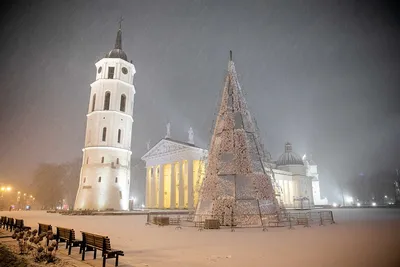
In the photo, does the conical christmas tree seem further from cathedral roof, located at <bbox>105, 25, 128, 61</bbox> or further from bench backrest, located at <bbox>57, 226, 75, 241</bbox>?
cathedral roof, located at <bbox>105, 25, 128, 61</bbox>

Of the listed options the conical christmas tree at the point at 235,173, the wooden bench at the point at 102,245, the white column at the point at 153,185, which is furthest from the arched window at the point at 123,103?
the wooden bench at the point at 102,245

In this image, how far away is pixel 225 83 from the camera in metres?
24.1

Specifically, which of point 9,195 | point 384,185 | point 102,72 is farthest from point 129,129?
point 384,185

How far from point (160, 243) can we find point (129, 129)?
4010cm

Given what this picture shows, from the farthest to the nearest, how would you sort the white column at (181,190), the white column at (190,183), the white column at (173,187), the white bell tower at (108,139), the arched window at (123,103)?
1. the white column at (173,187)
2. the white column at (181,190)
3. the white column at (190,183)
4. the arched window at (123,103)
5. the white bell tower at (108,139)

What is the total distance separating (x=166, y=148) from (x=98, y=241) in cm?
5209

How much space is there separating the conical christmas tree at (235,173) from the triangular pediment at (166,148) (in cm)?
3238

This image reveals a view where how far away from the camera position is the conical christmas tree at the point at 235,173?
810 inches

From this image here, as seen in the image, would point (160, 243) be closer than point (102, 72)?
Yes

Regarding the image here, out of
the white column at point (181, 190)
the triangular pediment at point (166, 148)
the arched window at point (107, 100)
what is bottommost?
the white column at point (181, 190)

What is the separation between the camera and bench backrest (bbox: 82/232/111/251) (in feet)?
28.5

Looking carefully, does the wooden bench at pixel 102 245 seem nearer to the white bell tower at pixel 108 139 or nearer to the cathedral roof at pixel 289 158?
the white bell tower at pixel 108 139

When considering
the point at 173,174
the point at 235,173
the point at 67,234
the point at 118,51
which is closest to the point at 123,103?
the point at 118,51

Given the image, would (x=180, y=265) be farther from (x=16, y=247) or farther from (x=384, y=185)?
(x=384, y=185)
